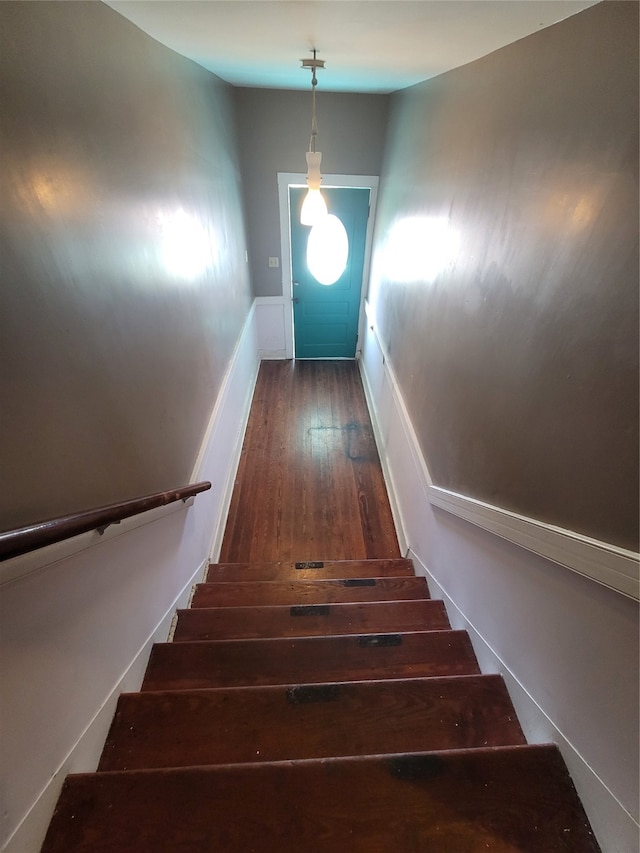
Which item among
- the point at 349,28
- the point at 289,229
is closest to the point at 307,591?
the point at 349,28

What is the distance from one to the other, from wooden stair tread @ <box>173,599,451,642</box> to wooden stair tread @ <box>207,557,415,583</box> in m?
0.46

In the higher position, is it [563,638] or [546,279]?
[546,279]

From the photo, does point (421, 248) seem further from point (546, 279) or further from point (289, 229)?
point (289, 229)

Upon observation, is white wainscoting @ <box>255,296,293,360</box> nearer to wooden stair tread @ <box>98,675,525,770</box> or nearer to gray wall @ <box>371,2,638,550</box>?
gray wall @ <box>371,2,638,550</box>

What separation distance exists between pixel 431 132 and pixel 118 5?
1.53 metres

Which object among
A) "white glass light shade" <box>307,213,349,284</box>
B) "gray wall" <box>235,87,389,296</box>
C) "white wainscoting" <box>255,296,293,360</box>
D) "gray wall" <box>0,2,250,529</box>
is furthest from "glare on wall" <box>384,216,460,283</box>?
"white wainscoting" <box>255,296,293,360</box>

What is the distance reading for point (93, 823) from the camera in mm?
843

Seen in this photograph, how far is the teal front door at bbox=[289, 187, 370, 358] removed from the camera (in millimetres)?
3875

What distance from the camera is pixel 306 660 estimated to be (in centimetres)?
142

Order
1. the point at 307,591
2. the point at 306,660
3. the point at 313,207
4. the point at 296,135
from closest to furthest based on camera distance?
the point at 306,660 → the point at 307,591 → the point at 313,207 → the point at 296,135

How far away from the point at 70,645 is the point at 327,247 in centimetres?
226

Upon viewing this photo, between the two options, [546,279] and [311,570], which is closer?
[546,279]

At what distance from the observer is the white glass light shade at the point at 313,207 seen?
2059 mm

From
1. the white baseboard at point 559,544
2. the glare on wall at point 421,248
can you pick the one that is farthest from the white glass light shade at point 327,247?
the white baseboard at point 559,544
